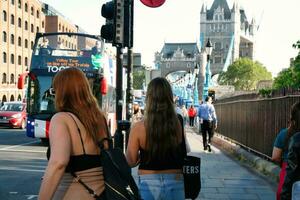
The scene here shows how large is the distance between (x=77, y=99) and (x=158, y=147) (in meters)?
0.82

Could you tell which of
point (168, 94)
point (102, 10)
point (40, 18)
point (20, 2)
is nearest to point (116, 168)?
point (168, 94)

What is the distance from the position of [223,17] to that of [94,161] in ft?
590

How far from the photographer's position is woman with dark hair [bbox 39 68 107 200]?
308 centimetres

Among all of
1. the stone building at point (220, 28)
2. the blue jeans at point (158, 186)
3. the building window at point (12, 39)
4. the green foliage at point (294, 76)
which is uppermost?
the stone building at point (220, 28)

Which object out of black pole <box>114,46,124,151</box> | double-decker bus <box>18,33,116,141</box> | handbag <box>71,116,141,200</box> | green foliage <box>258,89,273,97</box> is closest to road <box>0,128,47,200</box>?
double-decker bus <box>18,33,116,141</box>

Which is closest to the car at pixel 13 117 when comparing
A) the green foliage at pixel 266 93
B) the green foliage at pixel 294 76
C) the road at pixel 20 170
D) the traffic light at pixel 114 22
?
the road at pixel 20 170

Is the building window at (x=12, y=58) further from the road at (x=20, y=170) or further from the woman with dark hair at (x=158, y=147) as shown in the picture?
the woman with dark hair at (x=158, y=147)

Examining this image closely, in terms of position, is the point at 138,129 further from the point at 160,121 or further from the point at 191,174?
the point at 191,174

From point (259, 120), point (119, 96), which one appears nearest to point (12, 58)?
point (259, 120)

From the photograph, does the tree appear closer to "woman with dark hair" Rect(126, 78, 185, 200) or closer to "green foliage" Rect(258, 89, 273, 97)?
"green foliage" Rect(258, 89, 273, 97)

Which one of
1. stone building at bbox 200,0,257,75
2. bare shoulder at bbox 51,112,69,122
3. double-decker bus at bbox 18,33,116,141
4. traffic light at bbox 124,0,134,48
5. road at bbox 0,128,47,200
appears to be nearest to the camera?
bare shoulder at bbox 51,112,69,122

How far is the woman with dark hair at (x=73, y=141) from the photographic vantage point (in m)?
3.08

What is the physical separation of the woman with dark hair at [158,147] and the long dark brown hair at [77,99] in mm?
601

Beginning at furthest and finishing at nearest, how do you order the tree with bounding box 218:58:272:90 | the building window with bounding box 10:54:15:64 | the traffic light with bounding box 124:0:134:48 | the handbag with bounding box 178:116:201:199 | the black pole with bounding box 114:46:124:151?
the tree with bounding box 218:58:272:90
the building window with bounding box 10:54:15:64
the traffic light with bounding box 124:0:134:48
the black pole with bounding box 114:46:124:151
the handbag with bounding box 178:116:201:199
